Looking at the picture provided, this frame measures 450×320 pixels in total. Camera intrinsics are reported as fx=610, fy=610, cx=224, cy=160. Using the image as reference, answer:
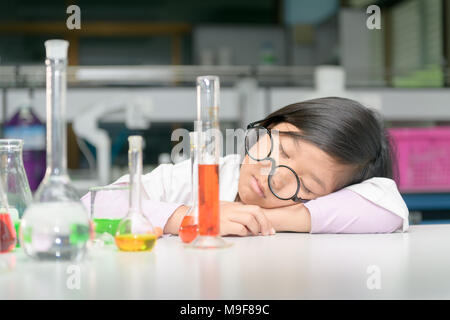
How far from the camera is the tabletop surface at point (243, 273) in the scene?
0.61m

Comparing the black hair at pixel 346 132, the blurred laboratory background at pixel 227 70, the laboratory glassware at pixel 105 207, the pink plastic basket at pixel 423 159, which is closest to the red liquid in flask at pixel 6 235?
the laboratory glassware at pixel 105 207

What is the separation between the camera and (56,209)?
2.44 feet

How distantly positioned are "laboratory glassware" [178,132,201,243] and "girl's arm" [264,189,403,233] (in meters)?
0.26

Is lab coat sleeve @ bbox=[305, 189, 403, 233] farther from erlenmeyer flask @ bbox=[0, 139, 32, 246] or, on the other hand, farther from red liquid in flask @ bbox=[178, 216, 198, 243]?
erlenmeyer flask @ bbox=[0, 139, 32, 246]

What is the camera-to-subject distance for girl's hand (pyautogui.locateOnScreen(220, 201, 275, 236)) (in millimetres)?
1054

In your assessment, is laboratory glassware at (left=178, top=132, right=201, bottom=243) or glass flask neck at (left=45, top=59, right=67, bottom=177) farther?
laboratory glassware at (left=178, top=132, right=201, bottom=243)

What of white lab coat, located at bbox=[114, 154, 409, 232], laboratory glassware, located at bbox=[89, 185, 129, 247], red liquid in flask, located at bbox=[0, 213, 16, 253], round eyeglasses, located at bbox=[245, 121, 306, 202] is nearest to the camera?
red liquid in flask, located at bbox=[0, 213, 16, 253]

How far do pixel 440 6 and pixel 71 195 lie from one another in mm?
3897

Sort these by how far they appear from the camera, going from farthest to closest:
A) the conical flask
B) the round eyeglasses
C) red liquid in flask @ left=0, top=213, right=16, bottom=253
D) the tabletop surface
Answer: the round eyeglasses → red liquid in flask @ left=0, top=213, right=16, bottom=253 → the conical flask → the tabletop surface

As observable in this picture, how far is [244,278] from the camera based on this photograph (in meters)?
0.68

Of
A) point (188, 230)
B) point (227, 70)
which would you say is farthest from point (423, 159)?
point (188, 230)

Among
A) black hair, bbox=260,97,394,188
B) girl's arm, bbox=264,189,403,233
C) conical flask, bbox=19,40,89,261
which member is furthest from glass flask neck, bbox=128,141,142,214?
black hair, bbox=260,97,394,188
